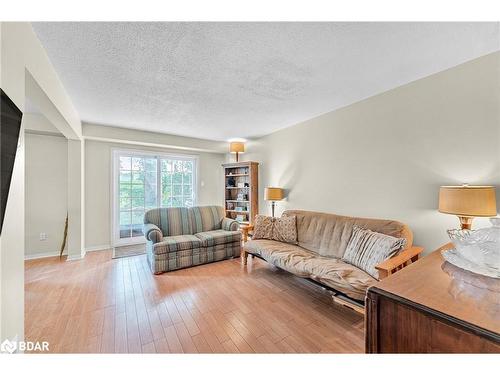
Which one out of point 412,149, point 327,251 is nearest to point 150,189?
point 327,251

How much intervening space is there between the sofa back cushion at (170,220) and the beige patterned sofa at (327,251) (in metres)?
1.20

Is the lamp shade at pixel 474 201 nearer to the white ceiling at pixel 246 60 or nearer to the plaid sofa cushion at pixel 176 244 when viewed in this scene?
the white ceiling at pixel 246 60

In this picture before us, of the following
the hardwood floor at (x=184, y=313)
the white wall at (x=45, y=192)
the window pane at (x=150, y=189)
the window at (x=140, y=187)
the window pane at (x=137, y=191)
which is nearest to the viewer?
the hardwood floor at (x=184, y=313)

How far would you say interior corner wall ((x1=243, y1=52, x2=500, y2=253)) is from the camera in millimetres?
1707

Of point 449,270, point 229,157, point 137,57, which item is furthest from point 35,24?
point 229,157

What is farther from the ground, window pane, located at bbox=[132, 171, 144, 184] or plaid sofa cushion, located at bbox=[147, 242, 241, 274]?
window pane, located at bbox=[132, 171, 144, 184]

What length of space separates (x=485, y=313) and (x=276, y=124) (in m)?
3.26

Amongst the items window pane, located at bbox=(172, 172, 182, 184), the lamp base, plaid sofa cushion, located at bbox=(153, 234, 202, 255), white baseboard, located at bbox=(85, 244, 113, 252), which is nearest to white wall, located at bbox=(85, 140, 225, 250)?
white baseboard, located at bbox=(85, 244, 113, 252)

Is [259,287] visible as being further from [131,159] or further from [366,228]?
[131,159]

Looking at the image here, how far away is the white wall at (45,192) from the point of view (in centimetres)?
322

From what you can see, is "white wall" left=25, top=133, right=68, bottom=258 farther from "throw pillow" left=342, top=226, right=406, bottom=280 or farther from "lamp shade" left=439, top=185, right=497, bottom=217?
"lamp shade" left=439, top=185, right=497, bottom=217

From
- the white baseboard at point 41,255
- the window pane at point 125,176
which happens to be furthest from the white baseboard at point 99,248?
the window pane at point 125,176

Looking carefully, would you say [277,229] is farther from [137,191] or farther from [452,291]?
[137,191]

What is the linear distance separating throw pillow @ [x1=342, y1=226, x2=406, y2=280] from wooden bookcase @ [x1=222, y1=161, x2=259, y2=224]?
2.30 meters
